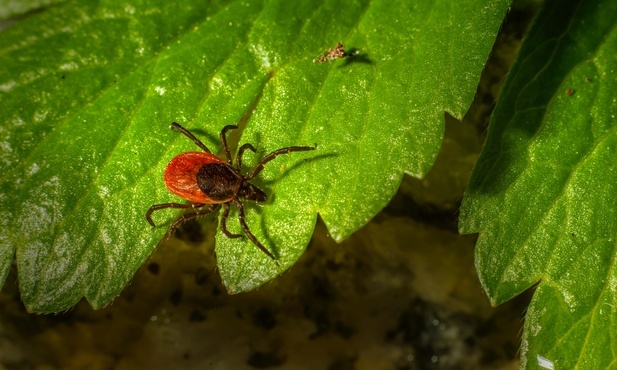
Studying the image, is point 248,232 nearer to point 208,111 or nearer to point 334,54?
point 208,111

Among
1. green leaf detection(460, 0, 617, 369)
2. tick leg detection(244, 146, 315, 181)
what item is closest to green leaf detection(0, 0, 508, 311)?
tick leg detection(244, 146, 315, 181)

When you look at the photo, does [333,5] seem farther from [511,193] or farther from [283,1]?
[511,193]

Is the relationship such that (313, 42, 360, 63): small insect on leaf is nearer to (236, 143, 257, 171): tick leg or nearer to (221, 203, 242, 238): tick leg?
(236, 143, 257, 171): tick leg

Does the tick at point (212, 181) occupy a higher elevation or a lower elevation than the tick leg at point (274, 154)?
lower

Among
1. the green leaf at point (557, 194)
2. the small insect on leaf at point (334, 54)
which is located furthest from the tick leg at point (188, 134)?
the green leaf at point (557, 194)

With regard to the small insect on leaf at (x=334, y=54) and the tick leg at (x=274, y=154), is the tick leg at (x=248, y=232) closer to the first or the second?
the tick leg at (x=274, y=154)

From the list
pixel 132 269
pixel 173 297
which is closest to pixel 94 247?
pixel 132 269
